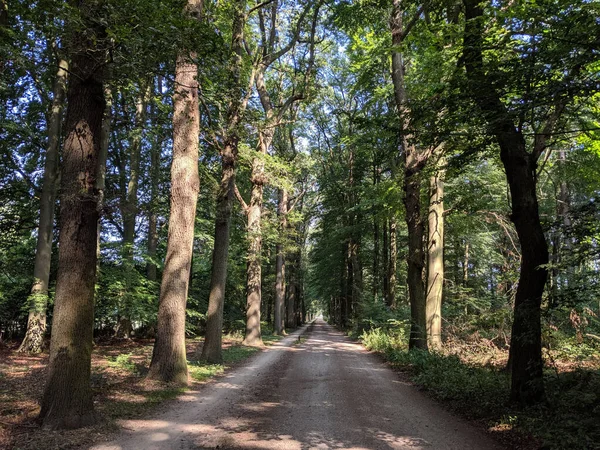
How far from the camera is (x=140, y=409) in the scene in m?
6.70

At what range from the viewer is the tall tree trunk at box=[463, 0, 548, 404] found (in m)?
5.61

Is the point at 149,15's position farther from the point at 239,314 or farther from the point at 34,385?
the point at 239,314

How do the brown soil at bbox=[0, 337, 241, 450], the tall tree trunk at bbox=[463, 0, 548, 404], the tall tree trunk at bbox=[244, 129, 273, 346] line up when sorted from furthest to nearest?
1. the tall tree trunk at bbox=[244, 129, 273, 346]
2. the tall tree trunk at bbox=[463, 0, 548, 404]
3. the brown soil at bbox=[0, 337, 241, 450]

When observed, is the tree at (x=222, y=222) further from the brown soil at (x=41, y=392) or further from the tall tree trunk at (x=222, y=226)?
the brown soil at (x=41, y=392)

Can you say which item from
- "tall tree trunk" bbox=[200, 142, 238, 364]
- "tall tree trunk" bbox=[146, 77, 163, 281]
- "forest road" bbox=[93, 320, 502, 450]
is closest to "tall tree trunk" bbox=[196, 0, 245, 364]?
"tall tree trunk" bbox=[200, 142, 238, 364]

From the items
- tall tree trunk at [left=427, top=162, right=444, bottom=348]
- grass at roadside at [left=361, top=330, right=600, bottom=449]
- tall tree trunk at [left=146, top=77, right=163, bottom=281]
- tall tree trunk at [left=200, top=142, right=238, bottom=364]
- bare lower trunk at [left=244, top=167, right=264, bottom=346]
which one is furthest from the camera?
tall tree trunk at [left=146, top=77, right=163, bottom=281]

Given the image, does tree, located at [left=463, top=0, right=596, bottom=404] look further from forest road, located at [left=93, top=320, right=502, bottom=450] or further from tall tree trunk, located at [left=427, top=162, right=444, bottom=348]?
tall tree trunk, located at [left=427, top=162, right=444, bottom=348]

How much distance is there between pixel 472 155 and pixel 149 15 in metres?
5.90

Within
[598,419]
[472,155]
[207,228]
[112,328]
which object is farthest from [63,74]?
[598,419]

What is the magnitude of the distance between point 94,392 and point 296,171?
Result: 44.2ft

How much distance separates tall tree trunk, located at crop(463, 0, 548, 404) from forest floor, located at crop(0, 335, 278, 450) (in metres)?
6.25

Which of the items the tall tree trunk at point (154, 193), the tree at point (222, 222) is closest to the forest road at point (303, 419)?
the tree at point (222, 222)

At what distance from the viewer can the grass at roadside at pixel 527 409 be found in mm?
4711

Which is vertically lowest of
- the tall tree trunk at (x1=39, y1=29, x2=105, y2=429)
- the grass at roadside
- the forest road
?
the forest road
